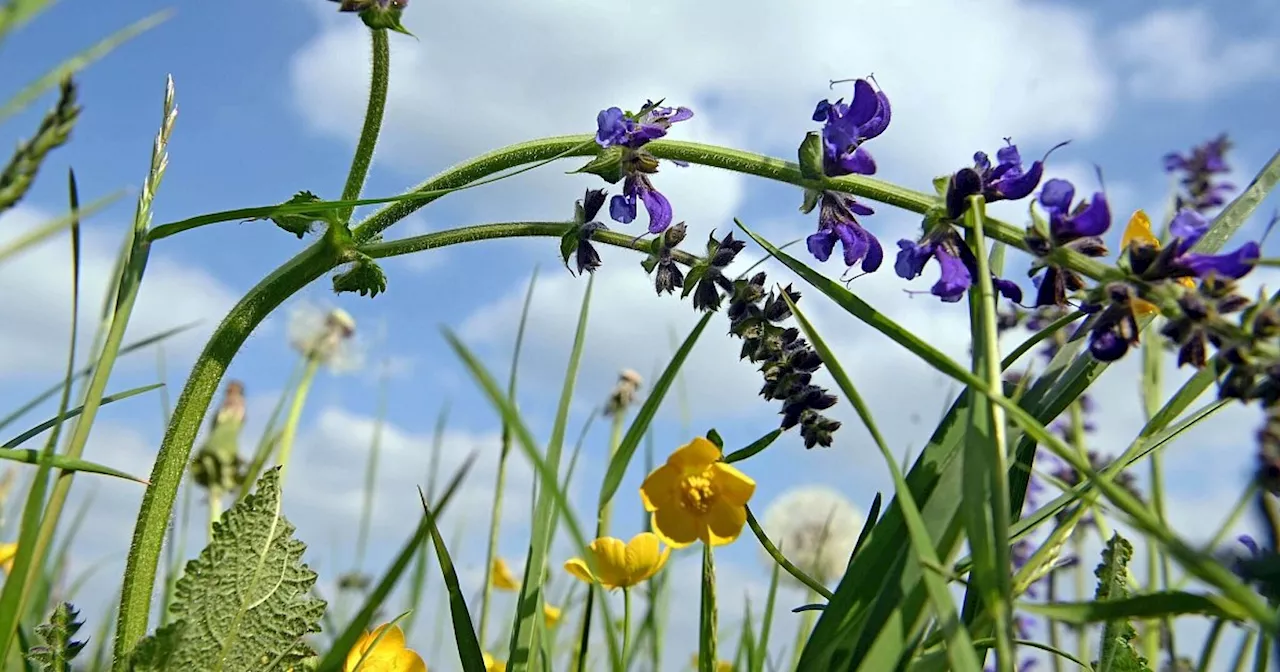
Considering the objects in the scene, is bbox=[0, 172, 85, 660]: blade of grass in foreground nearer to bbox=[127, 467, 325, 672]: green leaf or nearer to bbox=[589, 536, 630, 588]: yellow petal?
bbox=[127, 467, 325, 672]: green leaf

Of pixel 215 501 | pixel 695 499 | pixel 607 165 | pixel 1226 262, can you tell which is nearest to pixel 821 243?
pixel 607 165

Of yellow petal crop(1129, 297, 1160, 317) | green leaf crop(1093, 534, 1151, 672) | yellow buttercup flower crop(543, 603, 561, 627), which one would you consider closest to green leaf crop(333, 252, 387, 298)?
yellow petal crop(1129, 297, 1160, 317)

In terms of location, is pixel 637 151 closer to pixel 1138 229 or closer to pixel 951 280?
pixel 951 280

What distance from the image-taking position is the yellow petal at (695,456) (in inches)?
69.5

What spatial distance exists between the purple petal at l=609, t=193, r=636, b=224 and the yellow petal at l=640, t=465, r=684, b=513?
0.44 metres

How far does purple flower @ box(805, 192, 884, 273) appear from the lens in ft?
5.65

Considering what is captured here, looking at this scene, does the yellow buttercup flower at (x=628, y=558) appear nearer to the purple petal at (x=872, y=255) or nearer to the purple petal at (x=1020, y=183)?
the purple petal at (x=872, y=255)

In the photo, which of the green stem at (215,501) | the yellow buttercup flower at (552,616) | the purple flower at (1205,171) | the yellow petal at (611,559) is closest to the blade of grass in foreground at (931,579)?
the yellow petal at (611,559)

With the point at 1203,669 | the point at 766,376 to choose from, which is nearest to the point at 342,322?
the point at 766,376

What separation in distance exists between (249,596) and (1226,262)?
1.47 meters

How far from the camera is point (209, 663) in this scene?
1619 millimetres

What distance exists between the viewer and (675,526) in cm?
186

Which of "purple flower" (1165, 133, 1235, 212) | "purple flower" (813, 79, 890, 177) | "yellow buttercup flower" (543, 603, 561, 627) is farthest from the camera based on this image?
"purple flower" (1165, 133, 1235, 212)

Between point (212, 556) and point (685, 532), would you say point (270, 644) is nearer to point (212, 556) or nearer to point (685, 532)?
point (212, 556)
